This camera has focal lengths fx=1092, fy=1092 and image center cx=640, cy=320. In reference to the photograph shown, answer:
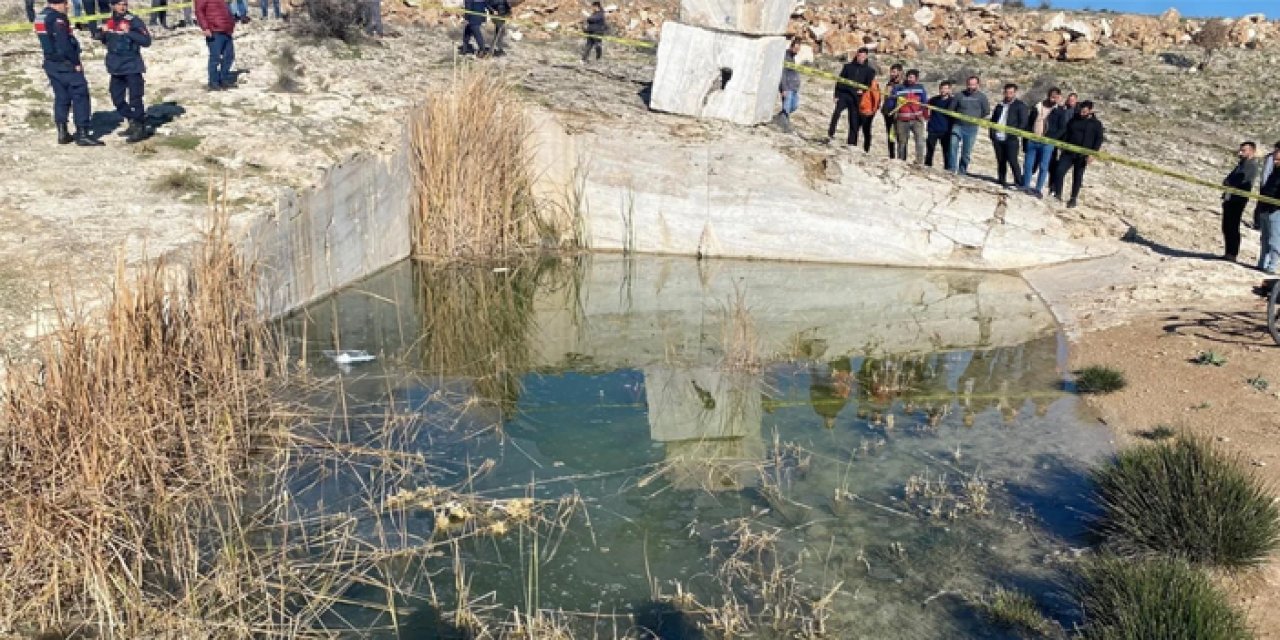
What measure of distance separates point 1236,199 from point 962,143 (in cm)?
317

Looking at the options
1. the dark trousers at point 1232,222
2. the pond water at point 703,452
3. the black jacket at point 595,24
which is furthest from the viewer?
the black jacket at point 595,24

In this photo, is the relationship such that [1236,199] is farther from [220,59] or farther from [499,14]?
[220,59]

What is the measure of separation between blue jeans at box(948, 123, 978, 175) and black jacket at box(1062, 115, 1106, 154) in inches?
42.1

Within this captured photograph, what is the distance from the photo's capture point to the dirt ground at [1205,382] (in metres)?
7.48

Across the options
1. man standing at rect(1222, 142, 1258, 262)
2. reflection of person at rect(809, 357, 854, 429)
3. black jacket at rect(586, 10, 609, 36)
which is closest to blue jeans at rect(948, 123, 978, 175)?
man standing at rect(1222, 142, 1258, 262)

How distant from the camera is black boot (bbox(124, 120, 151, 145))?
11.0 metres

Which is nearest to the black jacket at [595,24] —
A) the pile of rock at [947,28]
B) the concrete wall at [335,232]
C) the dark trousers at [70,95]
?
the pile of rock at [947,28]

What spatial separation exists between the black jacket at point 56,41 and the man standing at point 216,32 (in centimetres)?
248

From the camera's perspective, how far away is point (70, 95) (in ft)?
34.4

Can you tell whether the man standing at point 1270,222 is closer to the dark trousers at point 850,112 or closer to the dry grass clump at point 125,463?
the dark trousers at point 850,112

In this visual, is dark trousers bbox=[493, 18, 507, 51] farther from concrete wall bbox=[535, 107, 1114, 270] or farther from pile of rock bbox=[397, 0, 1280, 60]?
pile of rock bbox=[397, 0, 1280, 60]

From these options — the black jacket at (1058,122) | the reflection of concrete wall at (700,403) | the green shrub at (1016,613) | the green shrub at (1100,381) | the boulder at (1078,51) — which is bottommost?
the reflection of concrete wall at (700,403)

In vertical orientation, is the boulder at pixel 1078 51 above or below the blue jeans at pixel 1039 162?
above

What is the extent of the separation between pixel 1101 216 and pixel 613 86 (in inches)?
252
